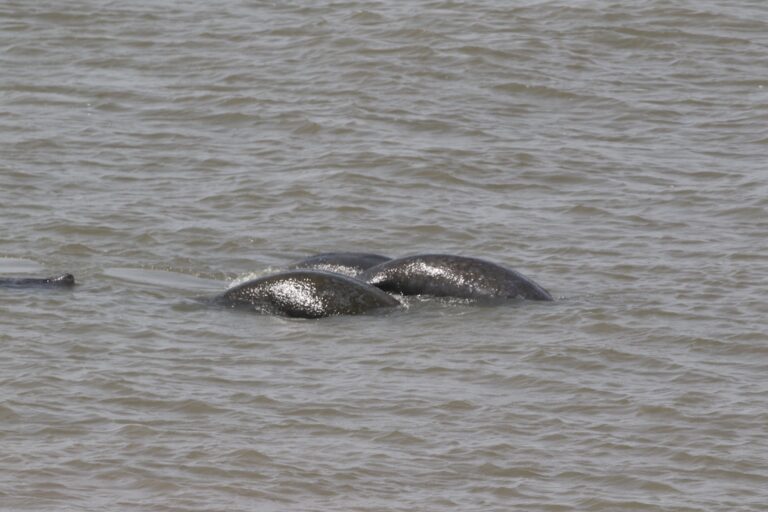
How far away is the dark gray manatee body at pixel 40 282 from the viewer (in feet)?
36.0

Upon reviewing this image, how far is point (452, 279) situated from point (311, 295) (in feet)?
3.30

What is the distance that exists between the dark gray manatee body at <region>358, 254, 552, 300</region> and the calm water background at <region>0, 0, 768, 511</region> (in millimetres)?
208

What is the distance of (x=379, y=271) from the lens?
36.6 ft

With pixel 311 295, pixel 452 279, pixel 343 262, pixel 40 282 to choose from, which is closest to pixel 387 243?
pixel 343 262

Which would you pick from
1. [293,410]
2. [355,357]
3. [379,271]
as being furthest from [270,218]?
[293,410]

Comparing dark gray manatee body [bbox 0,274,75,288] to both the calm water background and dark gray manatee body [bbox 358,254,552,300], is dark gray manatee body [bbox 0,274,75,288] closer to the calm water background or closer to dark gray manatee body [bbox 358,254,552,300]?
the calm water background

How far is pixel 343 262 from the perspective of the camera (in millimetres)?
11531

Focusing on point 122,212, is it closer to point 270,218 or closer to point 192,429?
point 270,218

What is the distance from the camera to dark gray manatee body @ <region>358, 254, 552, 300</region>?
10883 millimetres

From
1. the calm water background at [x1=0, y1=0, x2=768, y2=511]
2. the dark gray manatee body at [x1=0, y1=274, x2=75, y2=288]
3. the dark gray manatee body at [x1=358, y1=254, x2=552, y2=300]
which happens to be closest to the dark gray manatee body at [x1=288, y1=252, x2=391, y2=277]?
the dark gray manatee body at [x1=358, y1=254, x2=552, y2=300]

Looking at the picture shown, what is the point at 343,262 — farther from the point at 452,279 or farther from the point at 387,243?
the point at 387,243

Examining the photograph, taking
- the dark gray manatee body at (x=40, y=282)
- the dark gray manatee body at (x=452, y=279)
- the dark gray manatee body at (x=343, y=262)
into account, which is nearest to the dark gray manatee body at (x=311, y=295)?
the dark gray manatee body at (x=452, y=279)

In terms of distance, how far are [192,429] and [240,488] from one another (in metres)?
0.82

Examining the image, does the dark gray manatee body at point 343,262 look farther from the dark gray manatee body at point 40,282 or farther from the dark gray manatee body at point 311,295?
the dark gray manatee body at point 40,282
